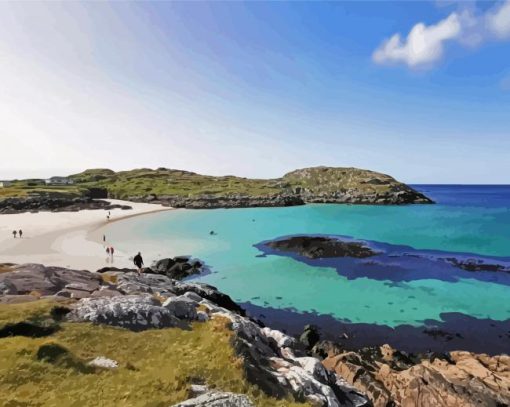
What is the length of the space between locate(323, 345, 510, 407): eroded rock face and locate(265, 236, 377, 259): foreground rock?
35.8 metres

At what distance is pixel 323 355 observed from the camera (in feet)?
87.0

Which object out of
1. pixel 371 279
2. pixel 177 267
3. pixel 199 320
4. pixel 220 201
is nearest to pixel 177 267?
pixel 177 267

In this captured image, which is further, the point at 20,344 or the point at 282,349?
the point at 282,349

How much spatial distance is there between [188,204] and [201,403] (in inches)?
5909

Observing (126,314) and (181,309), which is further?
(181,309)

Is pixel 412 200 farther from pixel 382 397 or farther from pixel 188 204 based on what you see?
pixel 382 397

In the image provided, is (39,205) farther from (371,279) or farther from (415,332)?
(415,332)

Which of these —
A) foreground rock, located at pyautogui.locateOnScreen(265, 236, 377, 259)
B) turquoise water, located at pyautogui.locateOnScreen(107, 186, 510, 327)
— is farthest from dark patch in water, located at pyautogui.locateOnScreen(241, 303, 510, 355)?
foreground rock, located at pyautogui.locateOnScreen(265, 236, 377, 259)

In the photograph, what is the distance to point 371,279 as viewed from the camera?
4903cm

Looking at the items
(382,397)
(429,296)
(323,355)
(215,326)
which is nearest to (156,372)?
(215,326)

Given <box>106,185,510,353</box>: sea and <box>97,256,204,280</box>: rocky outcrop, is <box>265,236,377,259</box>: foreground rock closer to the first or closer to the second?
<box>106,185,510,353</box>: sea

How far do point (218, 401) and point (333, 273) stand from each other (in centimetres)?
4368

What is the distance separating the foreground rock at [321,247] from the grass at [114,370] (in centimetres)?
4862

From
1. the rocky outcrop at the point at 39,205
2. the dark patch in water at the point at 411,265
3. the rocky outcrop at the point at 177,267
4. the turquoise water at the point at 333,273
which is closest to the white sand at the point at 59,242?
the rocky outcrop at the point at 177,267
